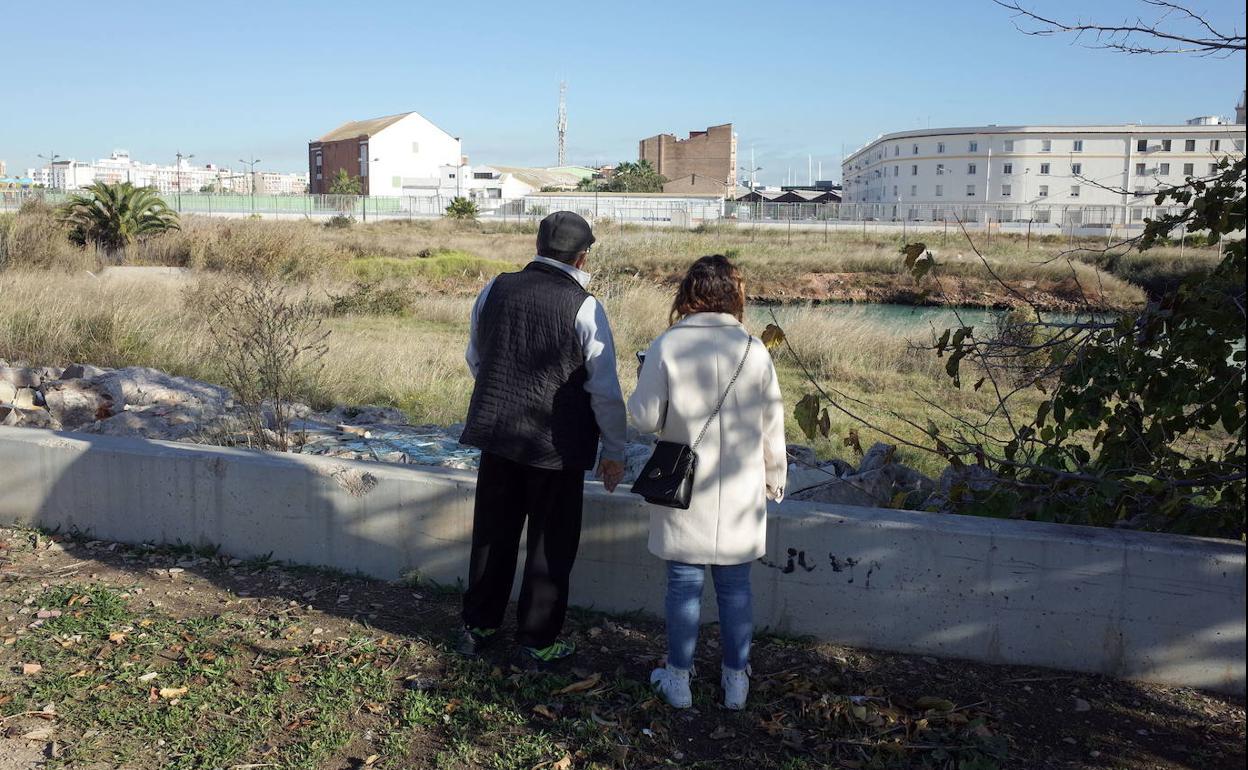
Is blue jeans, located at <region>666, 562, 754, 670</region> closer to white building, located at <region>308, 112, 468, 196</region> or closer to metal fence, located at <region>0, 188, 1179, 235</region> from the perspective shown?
metal fence, located at <region>0, 188, 1179, 235</region>

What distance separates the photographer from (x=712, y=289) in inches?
145

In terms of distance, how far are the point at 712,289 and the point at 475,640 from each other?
1.70 meters

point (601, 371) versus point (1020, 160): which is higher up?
point (1020, 160)

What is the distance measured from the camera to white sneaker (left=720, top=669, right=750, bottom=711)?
3801 mm

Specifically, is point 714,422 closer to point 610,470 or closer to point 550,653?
point 610,470

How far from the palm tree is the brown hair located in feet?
74.4

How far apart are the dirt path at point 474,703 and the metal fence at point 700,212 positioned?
55.5m

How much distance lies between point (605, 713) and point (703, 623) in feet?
Result: 2.87

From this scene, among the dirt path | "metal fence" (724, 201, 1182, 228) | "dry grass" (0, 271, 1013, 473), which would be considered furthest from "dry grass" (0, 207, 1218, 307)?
"metal fence" (724, 201, 1182, 228)

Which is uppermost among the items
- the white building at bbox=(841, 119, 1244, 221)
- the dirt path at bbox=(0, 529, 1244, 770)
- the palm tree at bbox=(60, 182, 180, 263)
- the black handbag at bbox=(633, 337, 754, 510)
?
the white building at bbox=(841, 119, 1244, 221)

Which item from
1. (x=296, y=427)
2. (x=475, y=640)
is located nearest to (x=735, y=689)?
(x=475, y=640)

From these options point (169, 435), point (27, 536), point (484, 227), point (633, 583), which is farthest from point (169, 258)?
point (484, 227)

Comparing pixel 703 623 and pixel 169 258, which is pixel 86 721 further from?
pixel 169 258

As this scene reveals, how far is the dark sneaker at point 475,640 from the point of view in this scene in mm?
4223
